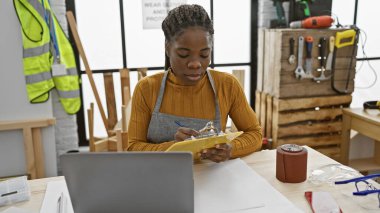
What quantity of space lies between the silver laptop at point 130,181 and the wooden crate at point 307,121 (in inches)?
72.3

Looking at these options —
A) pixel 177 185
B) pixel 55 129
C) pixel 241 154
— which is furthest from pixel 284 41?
pixel 177 185

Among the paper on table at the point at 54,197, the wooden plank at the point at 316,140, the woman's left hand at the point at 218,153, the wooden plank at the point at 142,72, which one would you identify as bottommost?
the wooden plank at the point at 316,140

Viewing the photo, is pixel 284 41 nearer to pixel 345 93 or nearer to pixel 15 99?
pixel 345 93

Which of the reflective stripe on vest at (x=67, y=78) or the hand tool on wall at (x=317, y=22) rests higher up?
the hand tool on wall at (x=317, y=22)

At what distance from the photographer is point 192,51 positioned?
114cm

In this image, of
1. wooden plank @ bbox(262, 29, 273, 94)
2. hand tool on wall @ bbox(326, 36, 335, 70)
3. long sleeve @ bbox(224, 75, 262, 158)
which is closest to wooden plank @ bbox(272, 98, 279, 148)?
wooden plank @ bbox(262, 29, 273, 94)

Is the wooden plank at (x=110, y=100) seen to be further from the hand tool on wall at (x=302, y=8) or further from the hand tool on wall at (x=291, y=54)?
the hand tool on wall at (x=302, y=8)

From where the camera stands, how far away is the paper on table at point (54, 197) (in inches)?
36.6

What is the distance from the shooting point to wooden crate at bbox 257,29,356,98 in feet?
7.89

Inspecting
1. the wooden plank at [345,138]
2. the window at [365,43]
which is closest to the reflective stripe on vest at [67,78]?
the wooden plank at [345,138]

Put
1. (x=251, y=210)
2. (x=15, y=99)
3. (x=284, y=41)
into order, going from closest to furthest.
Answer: (x=251, y=210) < (x=15, y=99) < (x=284, y=41)

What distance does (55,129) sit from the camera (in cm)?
253

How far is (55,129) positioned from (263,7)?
1.73 metres

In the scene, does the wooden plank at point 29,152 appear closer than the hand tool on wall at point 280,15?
Yes
